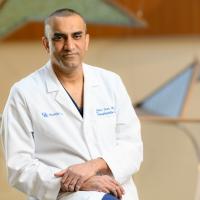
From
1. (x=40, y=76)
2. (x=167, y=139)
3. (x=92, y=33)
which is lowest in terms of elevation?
(x=167, y=139)

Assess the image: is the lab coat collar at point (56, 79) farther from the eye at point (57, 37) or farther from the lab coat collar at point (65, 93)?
the eye at point (57, 37)

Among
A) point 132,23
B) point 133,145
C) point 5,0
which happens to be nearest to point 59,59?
point 133,145

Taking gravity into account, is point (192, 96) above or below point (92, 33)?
below

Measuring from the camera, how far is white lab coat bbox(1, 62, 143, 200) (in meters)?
1.37

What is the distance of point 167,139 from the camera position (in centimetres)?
235

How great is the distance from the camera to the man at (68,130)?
1363mm

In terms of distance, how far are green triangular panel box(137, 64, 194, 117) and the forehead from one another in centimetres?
115

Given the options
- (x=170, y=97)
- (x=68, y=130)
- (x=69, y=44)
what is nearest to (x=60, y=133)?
(x=68, y=130)

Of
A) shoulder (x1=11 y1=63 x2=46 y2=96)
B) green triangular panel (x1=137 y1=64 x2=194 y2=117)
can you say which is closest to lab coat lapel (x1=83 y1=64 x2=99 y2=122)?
shoulder (x1=11 y1=63 x2=46 y2=96)

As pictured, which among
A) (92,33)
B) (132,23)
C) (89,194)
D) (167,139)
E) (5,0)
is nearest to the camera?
(89,194)

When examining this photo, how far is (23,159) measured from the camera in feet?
4.49

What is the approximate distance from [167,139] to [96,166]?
3.31ft

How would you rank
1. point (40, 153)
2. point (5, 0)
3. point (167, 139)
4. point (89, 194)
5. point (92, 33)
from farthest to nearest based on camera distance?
point (92, 33) → point (167, 139) → point (5, 0) → point (40, 153) → point (89, 194)

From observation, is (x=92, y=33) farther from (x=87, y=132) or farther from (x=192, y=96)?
(x=87, y=132)
